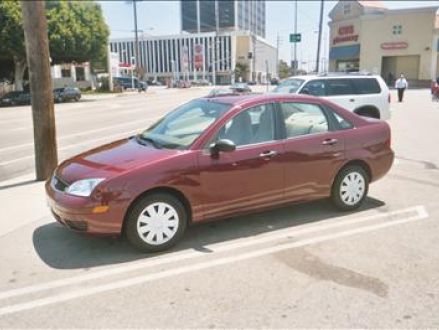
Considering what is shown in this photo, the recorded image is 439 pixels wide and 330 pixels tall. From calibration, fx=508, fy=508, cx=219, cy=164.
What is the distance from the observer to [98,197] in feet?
16.2

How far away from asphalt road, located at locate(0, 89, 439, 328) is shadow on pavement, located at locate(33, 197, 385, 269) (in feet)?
0.04

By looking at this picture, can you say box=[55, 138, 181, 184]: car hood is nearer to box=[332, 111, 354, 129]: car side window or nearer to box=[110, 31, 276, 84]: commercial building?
box=[332, 111, 354, 129]: car side window

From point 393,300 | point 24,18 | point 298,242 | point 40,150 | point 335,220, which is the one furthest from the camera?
point 40,150

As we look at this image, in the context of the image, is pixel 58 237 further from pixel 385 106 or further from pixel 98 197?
pixel 385 106

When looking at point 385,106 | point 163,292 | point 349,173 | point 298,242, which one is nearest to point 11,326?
point 163,292

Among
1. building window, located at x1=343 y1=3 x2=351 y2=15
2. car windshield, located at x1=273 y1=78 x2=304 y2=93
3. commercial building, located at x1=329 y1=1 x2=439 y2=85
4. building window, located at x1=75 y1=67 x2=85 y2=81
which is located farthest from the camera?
building window, located at x1=75 y1=67 x2=85 y2=81

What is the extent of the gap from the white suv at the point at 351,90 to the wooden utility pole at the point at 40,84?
7824 mm

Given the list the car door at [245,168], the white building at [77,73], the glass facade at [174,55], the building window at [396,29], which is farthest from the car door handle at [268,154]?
the glass facade at [174,55]

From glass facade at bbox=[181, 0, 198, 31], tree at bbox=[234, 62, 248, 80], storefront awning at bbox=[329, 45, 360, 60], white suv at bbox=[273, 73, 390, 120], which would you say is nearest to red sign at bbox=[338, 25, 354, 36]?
storefront awning at bbox=[329, 45, 360, 60]

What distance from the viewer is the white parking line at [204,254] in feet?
14.4

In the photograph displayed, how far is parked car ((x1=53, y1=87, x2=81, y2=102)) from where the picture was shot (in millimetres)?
42844

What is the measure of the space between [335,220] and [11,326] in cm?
398

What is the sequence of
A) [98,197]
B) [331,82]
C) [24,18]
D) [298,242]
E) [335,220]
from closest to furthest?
[98,197], [298,242], [335,220], [24,18], [331,82]

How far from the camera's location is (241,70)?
142 m
